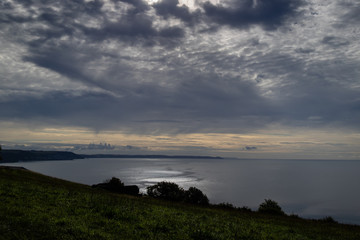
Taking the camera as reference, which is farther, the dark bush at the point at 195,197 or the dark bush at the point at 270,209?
the dark bush at the point at 195,197

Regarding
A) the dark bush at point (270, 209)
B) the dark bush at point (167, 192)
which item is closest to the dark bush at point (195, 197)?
the dark bush at point (167, 192)

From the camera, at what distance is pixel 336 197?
132625mm

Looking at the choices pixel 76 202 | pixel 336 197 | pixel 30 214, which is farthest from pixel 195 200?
pixel 336 197

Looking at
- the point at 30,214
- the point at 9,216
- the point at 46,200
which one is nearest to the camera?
the point at 9,216

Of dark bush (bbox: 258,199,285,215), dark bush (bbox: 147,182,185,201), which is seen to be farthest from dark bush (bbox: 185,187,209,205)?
dark bush (bbox: 258,199,285,215)

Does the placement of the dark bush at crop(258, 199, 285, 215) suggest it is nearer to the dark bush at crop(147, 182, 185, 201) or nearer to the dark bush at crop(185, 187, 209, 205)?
the dark bush at crop(185, 187, 209, 205)

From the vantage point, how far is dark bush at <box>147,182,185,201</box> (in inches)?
1719

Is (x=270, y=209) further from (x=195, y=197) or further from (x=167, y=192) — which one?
(x=167, y=192)

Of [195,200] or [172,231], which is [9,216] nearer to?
[172,231]

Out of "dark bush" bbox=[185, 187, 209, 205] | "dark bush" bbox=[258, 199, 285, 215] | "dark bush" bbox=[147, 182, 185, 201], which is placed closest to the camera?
"dark bush" bbox=[258, 199, 285, 215]

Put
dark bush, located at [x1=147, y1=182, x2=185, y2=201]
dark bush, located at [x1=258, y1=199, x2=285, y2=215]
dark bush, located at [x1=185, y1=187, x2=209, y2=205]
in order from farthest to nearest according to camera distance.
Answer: dark bush, located at [x1=185, y1=187, x2=209, y2=205] → dark bush, located at [x1=147, y1=182, x2=185, y2=201] → dark bush, located at [x1=258, y1=199, x2=285, y2=215]

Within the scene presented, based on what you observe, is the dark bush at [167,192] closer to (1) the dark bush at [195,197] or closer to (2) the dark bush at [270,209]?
(1) the dark bush at [195,197]

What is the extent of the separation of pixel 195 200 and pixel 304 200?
103484mm

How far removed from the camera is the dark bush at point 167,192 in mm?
43656
